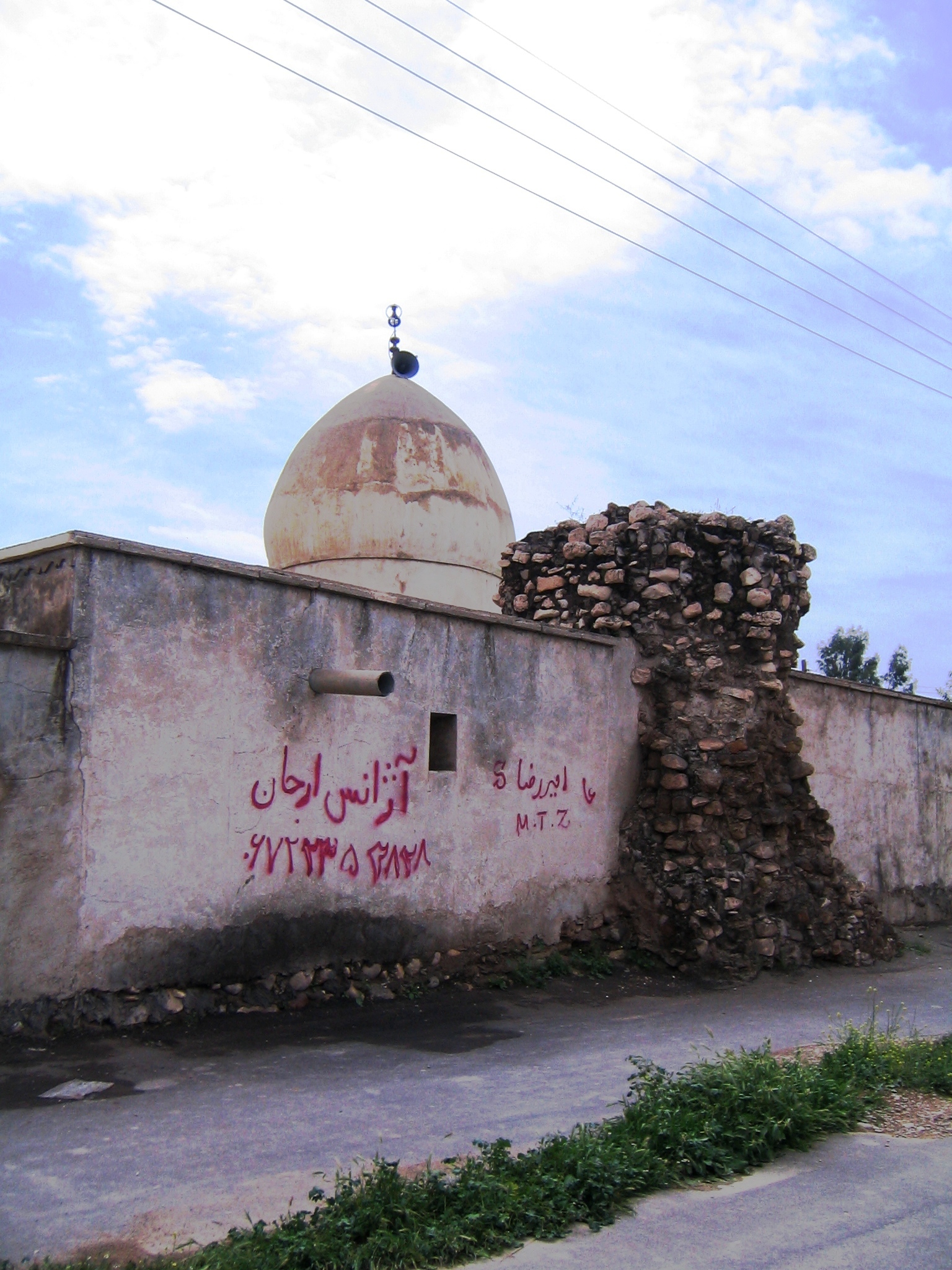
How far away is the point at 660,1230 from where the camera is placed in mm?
3465

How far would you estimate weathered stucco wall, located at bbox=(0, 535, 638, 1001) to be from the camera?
562 centimetres

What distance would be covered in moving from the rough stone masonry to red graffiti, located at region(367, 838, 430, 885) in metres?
2.35

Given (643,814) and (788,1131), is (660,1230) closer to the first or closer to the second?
(788,1131)

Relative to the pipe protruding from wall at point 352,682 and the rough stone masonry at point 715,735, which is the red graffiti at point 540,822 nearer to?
the rough stone masonry at point 715,735

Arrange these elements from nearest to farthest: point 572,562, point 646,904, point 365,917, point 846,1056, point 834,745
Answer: point 846,1056, point 365,917, point 646,904, point 572,562, point 834,745

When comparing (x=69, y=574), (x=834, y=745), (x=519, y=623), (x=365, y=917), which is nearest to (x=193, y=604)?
(x=69, y=574)

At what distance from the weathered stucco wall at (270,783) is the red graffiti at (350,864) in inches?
0.5

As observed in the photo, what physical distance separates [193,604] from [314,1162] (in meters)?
3.32

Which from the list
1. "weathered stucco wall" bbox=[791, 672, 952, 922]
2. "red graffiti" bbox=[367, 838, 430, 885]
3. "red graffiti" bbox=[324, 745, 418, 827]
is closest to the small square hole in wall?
"red graffiti" bbox=[324, 745, 418, 827]

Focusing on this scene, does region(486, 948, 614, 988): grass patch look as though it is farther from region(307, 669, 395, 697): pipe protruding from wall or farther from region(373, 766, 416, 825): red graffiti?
region(307, 669, 395, 697): pipe protruding from wall

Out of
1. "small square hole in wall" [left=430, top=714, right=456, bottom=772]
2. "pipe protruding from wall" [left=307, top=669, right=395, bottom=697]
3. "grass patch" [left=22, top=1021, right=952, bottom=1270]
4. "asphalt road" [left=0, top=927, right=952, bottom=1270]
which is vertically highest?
"pipe protruding from wall" [left=307, top=669, right=395, bottom=697]

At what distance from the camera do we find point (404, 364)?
48.6ft

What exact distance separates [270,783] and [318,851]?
58cm

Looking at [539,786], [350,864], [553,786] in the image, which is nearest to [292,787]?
[350,864]
